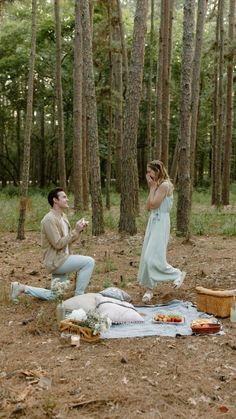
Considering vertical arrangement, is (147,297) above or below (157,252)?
below

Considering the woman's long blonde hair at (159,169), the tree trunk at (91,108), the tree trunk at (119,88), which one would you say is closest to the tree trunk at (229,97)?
the tree trunk at (119,88)

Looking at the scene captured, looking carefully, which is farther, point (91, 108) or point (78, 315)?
point (91, 108)

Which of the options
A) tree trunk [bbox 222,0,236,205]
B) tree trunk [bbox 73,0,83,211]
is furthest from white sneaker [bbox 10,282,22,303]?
tree trunk [bbox 222,0,236,205]

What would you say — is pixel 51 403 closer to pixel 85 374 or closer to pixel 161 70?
pixel 85 374

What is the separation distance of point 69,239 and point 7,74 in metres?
23.6

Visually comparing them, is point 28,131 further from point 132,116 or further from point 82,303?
point 82,303

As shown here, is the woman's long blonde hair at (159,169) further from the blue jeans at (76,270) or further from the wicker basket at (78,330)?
the wicker basket at (78,330)

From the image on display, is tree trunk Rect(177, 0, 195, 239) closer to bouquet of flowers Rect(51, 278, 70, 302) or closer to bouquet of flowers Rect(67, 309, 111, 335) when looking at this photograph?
bouquet of flowers Rect(51, 278, 70, 302)

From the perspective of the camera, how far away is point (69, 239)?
7234mm

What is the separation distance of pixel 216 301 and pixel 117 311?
1284mm

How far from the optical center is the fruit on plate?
659 centimetres

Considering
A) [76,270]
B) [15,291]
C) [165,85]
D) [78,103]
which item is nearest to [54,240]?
[76,270]

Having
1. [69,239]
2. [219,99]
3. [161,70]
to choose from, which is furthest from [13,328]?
[219,99]

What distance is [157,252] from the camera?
7812 millimetres
